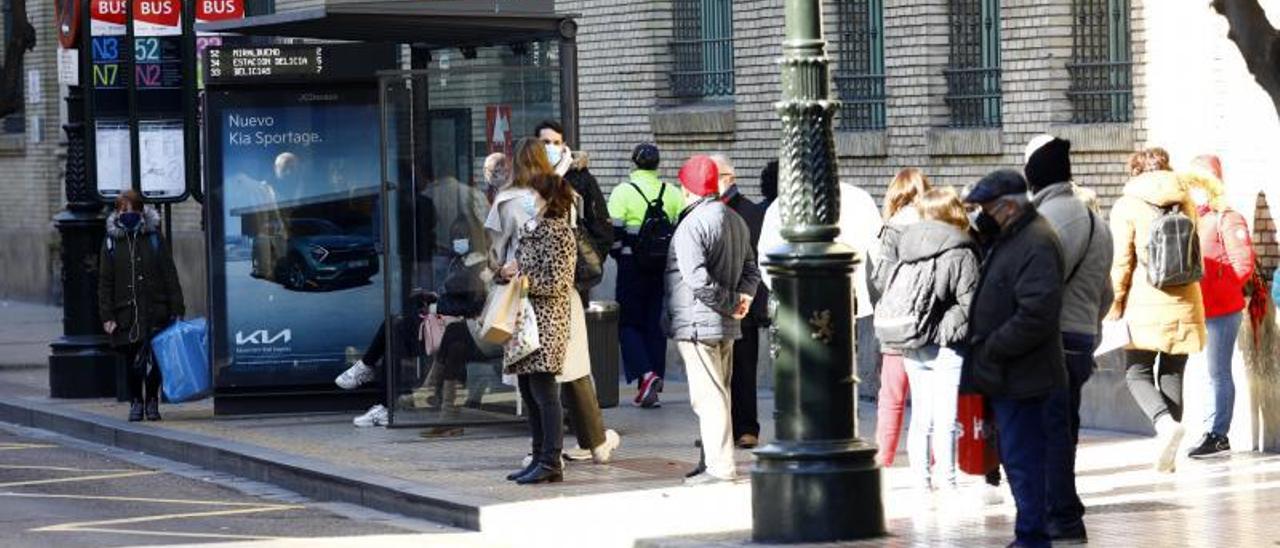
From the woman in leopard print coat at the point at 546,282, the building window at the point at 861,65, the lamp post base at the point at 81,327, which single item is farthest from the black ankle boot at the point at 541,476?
the lamp post base at the point at 81,327

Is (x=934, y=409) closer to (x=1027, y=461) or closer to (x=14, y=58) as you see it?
(x=1027, y=461)

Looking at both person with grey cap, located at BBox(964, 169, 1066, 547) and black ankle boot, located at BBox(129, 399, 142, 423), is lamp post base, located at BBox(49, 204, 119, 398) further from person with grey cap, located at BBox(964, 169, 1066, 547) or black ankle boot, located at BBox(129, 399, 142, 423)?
person with grey cap, located at BBox(964, 169, 1066, 547)

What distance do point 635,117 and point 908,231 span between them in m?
9.56

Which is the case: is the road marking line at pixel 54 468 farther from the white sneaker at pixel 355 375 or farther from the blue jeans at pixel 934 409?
the blue jeans at pixel 934 409

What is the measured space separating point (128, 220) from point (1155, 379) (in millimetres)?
7288

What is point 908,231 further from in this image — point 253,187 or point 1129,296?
point 253,187

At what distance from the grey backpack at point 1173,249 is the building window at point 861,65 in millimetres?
5665

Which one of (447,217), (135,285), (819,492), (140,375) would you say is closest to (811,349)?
(819,492)

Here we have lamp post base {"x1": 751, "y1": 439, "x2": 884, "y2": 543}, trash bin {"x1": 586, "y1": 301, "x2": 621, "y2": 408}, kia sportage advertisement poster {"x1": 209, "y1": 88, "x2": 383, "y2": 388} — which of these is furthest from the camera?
kia sportage advertisement poster {"x1": 209, "y1": 88, "x2": 383, "y2": 388}

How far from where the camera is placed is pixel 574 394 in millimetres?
13688

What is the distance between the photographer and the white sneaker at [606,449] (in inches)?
555

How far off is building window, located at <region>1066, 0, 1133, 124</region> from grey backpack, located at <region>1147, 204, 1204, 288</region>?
9.80 feet

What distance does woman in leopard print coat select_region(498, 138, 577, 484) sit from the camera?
13250 mm

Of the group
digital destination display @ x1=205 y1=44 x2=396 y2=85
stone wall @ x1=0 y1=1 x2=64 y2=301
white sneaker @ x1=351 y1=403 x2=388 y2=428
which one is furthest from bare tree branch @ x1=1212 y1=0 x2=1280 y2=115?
stone wall @ x1=0 y1=1 x2=64 y2=301
